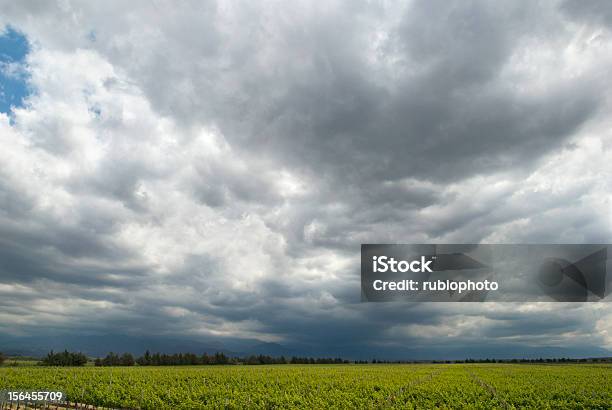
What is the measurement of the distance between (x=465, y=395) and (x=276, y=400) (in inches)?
790

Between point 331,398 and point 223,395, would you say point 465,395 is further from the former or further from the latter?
point 223,395

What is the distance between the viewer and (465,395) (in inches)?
1795

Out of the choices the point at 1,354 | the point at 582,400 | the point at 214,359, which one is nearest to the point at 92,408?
the point at 582,400

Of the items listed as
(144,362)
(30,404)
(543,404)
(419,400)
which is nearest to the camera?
(30,404)

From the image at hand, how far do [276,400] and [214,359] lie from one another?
13406cm

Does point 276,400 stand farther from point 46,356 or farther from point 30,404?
point 46,356

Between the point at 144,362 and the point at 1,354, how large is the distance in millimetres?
39683

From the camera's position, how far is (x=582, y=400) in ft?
147

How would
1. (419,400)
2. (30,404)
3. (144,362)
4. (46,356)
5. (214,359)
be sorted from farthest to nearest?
(214,359) → (144,362) → (46,356) → (419,400) → (30,404)

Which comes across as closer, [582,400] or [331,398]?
[331,398]

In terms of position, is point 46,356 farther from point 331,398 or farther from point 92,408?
point 331,398

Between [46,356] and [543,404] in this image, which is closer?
[543,404]

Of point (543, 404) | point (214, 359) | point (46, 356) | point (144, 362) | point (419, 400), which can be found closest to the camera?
point (543, 404)

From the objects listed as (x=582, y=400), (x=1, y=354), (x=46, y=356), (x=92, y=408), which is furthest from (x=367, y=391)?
(x=1, y=354)
